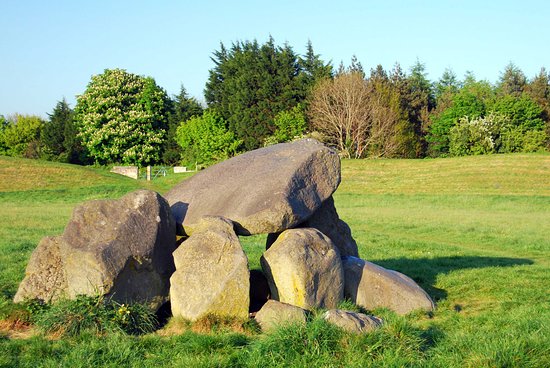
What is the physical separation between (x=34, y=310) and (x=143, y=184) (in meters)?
39.5

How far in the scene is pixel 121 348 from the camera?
8.06 m

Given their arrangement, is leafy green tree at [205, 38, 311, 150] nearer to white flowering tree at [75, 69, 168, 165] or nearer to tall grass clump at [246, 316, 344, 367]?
white flowering tree at [75, 69, 168, 165]

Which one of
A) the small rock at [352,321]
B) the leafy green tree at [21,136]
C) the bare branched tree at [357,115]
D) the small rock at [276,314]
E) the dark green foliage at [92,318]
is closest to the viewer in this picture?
the small rock at [352,321]

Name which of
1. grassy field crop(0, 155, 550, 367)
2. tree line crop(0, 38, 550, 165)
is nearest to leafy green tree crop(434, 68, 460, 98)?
tree line crop(0, 38, 550, 165)

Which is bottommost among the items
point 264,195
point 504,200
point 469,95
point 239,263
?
point 504,200

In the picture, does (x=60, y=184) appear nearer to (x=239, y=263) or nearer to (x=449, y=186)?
(x=449, y=186)

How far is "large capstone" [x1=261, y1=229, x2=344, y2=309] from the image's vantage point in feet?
32.2

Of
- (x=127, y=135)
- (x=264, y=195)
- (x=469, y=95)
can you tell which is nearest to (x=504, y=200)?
(x=264, y=195)

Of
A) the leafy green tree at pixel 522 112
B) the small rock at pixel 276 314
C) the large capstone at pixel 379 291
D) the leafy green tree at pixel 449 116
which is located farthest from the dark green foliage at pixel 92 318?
the leafy green tree at pixel 522 112

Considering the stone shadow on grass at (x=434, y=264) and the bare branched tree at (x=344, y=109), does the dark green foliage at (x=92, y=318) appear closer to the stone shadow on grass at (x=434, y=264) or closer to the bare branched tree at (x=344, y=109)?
the stone shadow on grass at (x=434, y=264)

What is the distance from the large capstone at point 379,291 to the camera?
10750 mm

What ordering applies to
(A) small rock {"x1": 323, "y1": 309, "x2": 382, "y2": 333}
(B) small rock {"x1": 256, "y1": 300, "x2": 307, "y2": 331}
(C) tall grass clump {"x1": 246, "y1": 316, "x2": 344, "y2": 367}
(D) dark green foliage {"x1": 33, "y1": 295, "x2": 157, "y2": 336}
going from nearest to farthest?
(C) tall grass clump {"x1": 246, "y1": 316, "x2": 344, "y2": 367} → (A) small rock {"x1": 323, "y1": 309, "x2": 382, "y2": 333} → (D) dark green foliage {"x1": 33, "y1": 295, "x2": 157, "y2": 336} → (B) small rock {"x1": 256, "y1": 300, "x2": 307, "y2": 331}

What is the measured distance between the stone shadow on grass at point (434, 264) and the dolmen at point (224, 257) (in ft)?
9.00

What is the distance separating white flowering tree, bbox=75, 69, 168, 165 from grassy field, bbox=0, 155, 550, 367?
28.6 metres
